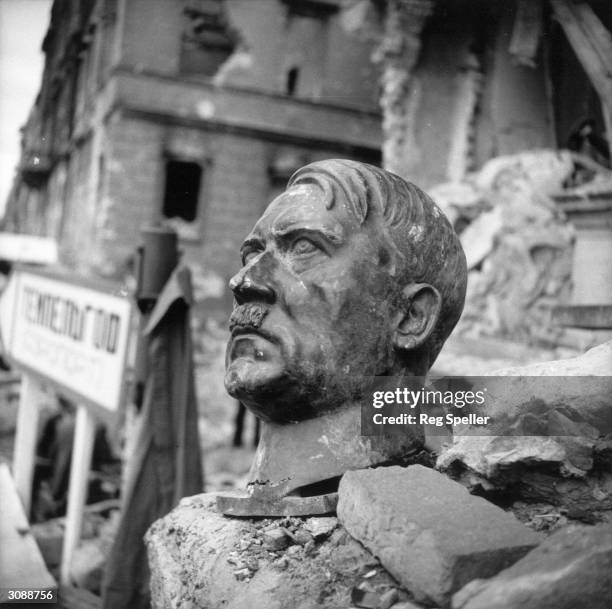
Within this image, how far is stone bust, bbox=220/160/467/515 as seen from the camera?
6.87 ft

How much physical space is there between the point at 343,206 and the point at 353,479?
0.67 metres

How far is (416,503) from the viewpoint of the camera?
1731 millimetres

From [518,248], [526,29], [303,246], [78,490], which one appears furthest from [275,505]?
[518,248]

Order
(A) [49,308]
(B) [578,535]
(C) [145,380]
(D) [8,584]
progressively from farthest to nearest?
(A) [49,308] < (C) [145,380] < (D) [8,584] < (B) [578,535]

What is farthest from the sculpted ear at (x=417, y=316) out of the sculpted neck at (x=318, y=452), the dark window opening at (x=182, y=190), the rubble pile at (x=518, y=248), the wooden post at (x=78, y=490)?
the dark window opening at (x=182, y=190)

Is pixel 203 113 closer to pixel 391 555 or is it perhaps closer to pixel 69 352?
pixel 69 352

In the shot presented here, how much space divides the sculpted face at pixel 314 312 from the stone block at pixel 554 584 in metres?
0.75

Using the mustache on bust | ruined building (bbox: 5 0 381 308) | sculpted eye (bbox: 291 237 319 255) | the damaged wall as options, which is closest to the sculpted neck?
the mustache on bust

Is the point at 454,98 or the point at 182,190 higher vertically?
the point at 454,98

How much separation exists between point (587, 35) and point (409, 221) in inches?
145

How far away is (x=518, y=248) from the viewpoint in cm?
736

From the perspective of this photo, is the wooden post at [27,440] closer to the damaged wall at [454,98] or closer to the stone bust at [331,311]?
the stone bust at [331,311]

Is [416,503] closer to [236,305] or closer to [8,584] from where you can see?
[236,305]

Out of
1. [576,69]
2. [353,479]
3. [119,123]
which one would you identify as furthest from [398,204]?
[119,123]
